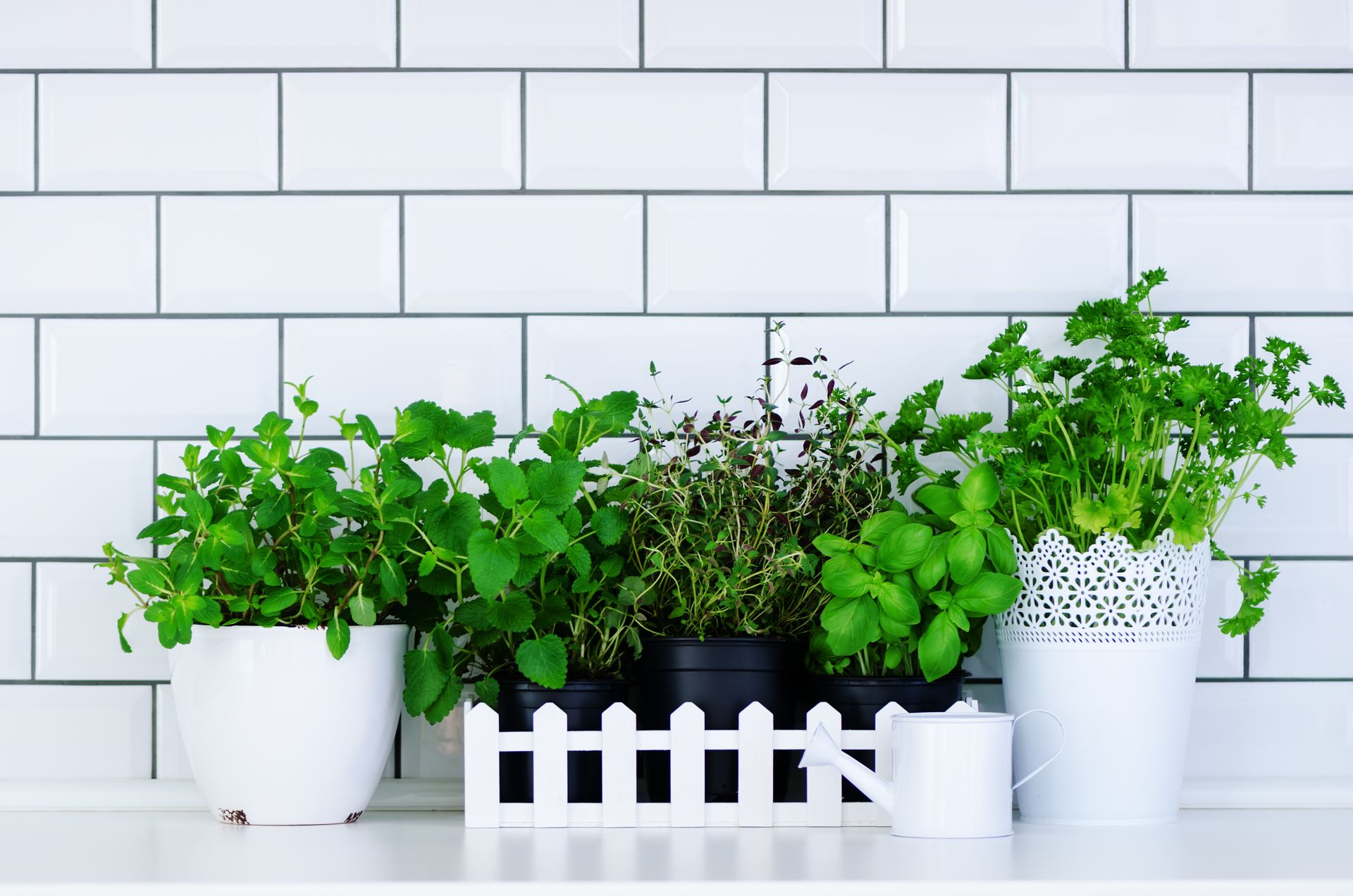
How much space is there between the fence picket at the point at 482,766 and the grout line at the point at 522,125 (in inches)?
19.4

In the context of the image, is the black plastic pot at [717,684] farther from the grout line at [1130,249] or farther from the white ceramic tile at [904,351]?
the grout line at [1130,249]

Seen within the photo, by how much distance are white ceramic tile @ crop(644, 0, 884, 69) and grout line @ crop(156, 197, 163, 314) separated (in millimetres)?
477

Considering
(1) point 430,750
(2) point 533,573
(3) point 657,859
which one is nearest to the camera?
(3) point 657,859

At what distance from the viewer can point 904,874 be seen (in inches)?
30.0

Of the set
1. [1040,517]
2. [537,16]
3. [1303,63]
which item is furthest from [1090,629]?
[537,16]

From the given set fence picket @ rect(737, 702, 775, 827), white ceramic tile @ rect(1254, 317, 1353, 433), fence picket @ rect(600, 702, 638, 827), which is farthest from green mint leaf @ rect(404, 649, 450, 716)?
white ceramic tile @ rect(1254, 317, 1353, 433)

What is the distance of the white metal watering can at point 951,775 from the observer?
0.87 meters

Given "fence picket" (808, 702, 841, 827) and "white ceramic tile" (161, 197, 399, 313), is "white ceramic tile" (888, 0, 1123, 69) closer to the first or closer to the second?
"white ceramic tile" (161, 197, 399, 313)

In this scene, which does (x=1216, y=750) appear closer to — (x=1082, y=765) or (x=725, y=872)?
(x=1082, y=765)

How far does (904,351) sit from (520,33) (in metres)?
0.47

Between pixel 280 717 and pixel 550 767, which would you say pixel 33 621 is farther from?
pixel 550 767

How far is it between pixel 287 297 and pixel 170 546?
9.8 inches

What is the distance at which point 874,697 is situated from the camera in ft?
3.14

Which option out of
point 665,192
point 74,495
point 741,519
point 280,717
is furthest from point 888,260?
point 74,495
